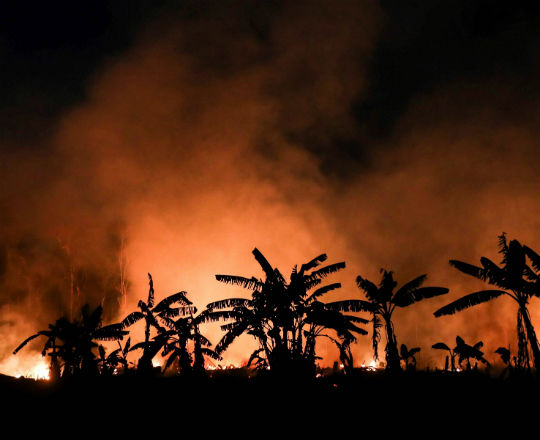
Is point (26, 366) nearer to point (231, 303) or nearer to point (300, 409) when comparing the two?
point (231, 303)

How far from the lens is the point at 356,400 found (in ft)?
28.1

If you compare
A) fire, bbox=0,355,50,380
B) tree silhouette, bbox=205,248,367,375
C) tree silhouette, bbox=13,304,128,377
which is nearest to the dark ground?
tree silhouette, bbox=205,248,367,375

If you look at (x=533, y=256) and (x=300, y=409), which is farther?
(x=533, y=256)

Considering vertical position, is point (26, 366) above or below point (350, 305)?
below

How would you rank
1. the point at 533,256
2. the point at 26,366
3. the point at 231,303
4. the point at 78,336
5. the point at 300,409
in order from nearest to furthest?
the point at 300,409 < the point at 533,256 < the point at 231,303 < the point at 78,336 < the point at 26,366

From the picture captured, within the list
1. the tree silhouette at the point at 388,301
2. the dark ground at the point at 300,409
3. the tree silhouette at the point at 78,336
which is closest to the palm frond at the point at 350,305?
the tree silhouette at the point at 388,301

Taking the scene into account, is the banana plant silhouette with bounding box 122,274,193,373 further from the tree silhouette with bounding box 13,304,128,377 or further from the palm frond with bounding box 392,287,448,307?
the palm frond with bounding box 392,287,448,307

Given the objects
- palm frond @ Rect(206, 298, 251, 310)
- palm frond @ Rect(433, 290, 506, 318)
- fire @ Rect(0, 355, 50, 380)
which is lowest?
fire @ Rect(0, 355, 50, 380)

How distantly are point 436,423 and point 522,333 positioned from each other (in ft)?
24.4

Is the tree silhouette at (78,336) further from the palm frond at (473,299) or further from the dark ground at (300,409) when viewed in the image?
the palm frond at (473,299)

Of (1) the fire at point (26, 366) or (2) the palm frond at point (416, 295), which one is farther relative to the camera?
(1) the fire at point (26, 366)

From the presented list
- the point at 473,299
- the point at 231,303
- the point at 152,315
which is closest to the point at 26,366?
the point at 152,315

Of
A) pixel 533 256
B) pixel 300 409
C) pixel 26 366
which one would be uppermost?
pixel 533 256

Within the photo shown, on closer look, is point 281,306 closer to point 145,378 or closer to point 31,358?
point 145,378
